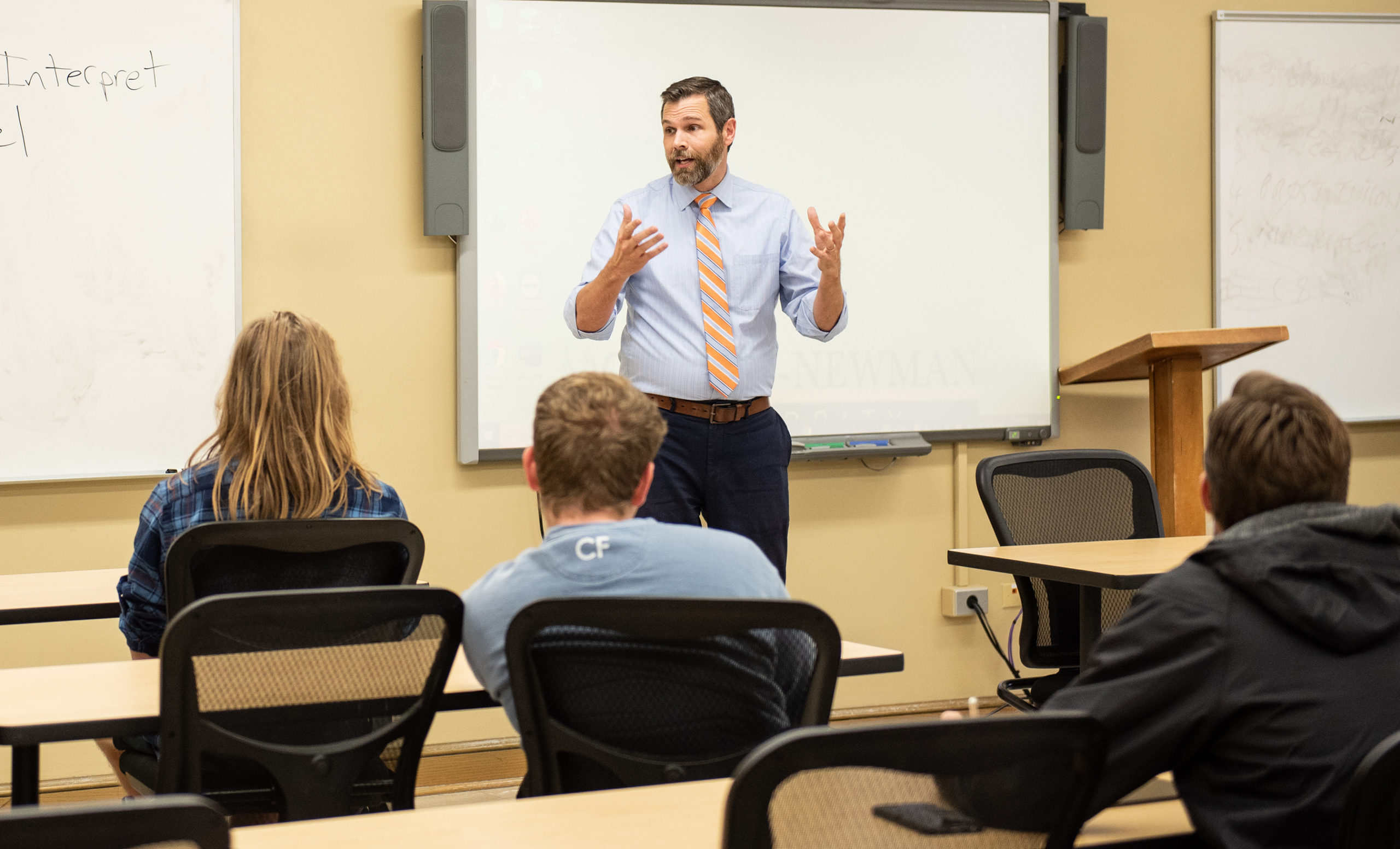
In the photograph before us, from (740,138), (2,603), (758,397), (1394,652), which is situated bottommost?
(2,603)

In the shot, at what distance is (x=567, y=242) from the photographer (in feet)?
12.0

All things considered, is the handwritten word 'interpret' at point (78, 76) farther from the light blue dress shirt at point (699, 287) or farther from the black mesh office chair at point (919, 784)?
the black mesh office chair at point (919, 784)

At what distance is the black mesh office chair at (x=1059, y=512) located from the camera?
2816 millimetres

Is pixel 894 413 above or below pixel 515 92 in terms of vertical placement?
below

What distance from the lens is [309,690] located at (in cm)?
139

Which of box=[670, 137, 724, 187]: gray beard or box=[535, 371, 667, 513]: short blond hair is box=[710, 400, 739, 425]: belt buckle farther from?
box=[535, 371, 667, 513]: short blond hair

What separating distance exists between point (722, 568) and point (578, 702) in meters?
0.23

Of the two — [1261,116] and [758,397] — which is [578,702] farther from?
[1261,116]

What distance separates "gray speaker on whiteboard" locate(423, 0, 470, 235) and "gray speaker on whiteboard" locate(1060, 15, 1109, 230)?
6.85 ft

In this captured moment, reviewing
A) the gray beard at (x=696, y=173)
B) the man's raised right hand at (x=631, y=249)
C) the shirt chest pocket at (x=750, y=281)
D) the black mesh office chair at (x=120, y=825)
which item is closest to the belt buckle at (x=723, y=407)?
the shirt chest pocket at (x=750, y=281)

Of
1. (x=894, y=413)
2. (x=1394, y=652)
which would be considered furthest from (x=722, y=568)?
(x=894, y=413)

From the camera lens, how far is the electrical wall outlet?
4.02 m

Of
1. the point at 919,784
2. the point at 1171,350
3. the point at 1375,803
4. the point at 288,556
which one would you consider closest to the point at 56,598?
the point at 288,556

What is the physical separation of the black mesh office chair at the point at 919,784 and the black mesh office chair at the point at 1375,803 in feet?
0.80
